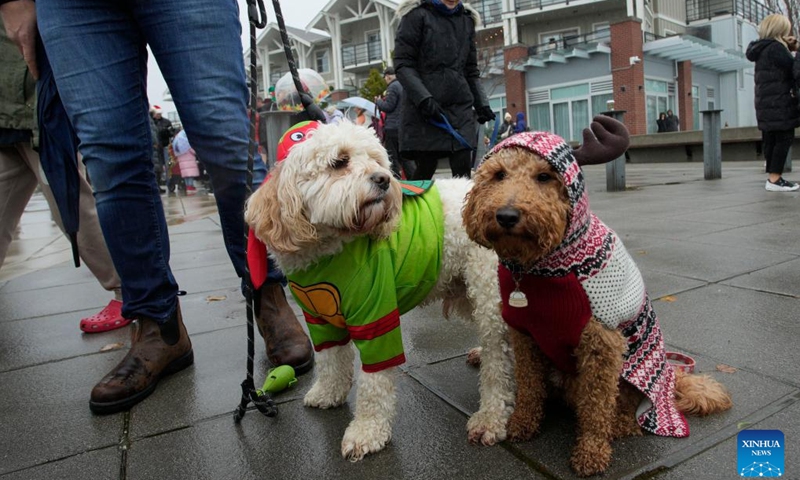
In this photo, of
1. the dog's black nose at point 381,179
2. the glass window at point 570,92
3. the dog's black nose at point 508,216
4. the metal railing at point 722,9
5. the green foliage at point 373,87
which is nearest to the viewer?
the dog's black nose at point 508,216

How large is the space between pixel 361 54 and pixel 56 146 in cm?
4200

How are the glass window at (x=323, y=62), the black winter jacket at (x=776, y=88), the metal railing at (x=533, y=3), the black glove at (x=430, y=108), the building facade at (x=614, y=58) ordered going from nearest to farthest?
the black glove at (x=430, y=108) → the black winter jacket at (x=776, y=88) → the building facade at (x=614, y=58) → the metal railing at (x=533, y=3) → the glass window at (x=323, y=62)

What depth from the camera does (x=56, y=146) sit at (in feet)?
9.30

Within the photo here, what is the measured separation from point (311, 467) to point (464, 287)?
3.34 feet

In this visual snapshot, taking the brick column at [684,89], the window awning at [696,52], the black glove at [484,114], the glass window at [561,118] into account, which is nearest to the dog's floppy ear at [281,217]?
the black glove at [484,114]

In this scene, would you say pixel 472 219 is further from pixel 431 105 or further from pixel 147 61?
pixel 431 105

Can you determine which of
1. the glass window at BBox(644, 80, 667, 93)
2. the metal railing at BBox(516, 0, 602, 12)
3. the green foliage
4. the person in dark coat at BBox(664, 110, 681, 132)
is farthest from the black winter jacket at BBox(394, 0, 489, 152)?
the metal railing at BBox(516, 0, 602, 12)

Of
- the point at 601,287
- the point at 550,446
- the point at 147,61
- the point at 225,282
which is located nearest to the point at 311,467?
the point at 550,446

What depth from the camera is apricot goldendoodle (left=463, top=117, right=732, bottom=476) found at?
5.70 ft

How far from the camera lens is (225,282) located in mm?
4867

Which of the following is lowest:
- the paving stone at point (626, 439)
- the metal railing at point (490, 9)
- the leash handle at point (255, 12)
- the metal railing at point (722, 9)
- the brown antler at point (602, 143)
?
the paving stone at point (626, 439)

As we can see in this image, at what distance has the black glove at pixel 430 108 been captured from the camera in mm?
4555

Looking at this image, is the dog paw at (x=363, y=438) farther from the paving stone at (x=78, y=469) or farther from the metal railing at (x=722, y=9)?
the metal railing at (x=722, y=9)

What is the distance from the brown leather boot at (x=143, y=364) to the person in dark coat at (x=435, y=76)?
2.67 m
